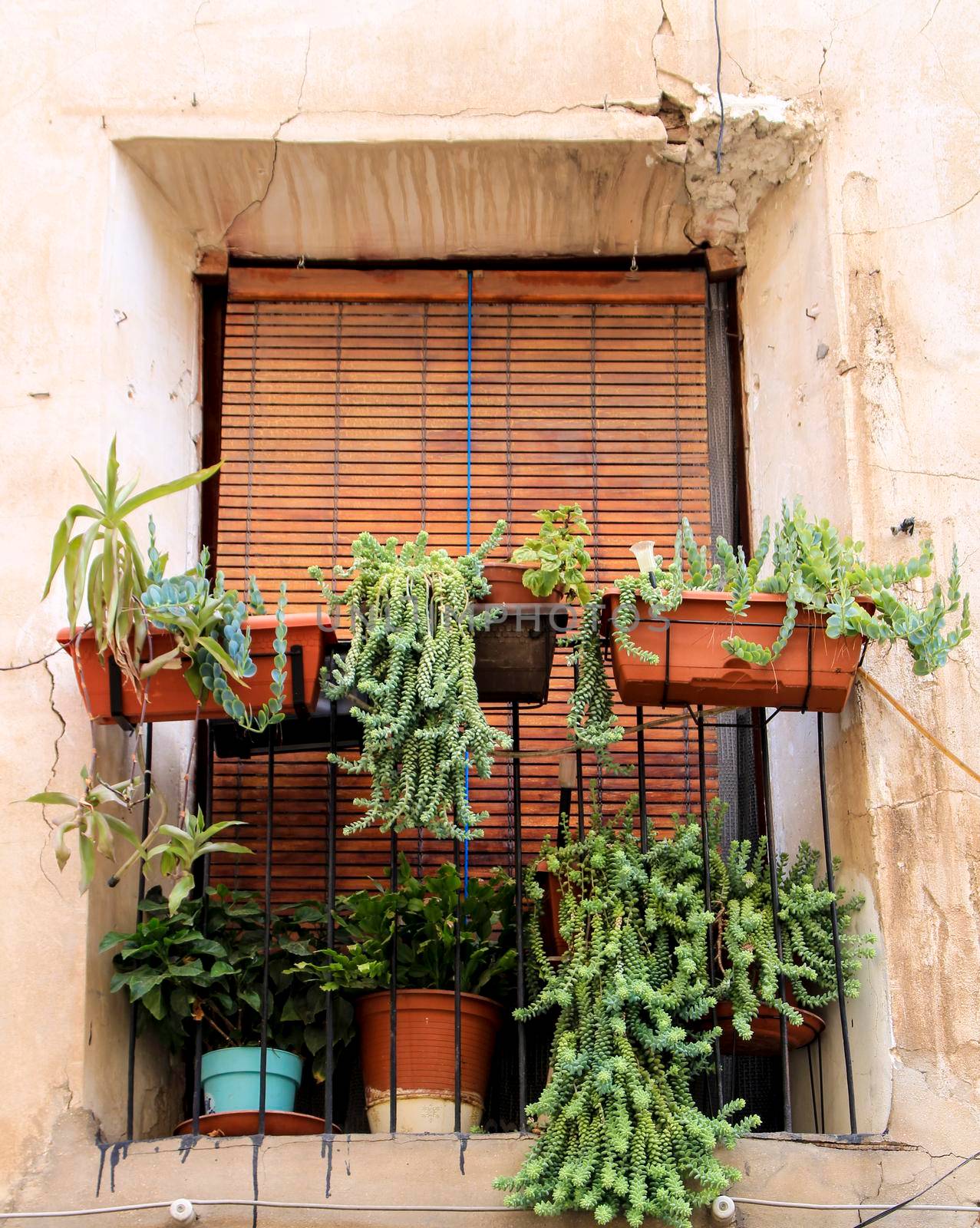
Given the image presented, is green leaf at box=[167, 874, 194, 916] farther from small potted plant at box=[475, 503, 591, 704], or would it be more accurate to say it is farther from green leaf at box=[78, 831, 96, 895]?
small potted plant at box=[475, 503, 591, 704]

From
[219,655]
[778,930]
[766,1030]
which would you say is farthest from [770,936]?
[219,655]

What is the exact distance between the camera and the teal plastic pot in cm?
407

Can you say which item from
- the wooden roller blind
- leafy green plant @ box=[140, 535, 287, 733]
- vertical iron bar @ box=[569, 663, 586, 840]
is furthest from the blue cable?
leafy green plant @ box=[140, 535, 287, 733]

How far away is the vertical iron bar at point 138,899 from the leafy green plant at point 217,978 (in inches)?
1.6

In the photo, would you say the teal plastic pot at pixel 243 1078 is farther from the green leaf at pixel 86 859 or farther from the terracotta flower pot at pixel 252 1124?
the green leaf at pixel 86 859

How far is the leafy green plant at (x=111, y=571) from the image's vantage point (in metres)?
3.85

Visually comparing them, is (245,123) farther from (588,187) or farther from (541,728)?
(541,728)

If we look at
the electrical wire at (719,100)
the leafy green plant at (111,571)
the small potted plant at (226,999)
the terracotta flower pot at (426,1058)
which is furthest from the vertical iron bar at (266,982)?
the electrical wire at (719,100)

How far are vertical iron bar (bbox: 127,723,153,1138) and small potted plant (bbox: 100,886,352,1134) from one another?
38 mm

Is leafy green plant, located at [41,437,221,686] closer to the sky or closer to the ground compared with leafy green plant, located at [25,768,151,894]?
closer to the sky

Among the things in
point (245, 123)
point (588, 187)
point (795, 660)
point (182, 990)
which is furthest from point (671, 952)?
point (245, 123)

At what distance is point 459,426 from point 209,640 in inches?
61.3

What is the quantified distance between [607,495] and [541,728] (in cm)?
77

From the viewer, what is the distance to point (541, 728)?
486 cm
